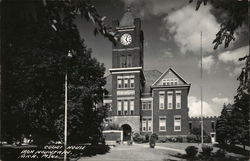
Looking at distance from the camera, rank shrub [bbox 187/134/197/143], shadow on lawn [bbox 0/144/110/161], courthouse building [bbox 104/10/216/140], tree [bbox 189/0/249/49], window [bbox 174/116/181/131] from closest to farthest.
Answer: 1. tree [bbox 189/0/249/49]
2. shadow on lawn [bbox 0/144/110/161]
3. shrub [bbox 187/134/197/143]
4. window [bbox 174/116/181/131]
5. courthouse building [bbox 104/10/216/140]

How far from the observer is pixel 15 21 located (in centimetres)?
760

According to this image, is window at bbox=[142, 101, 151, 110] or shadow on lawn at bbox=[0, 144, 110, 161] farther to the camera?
window at bbox=[142, 101, 151, 110]

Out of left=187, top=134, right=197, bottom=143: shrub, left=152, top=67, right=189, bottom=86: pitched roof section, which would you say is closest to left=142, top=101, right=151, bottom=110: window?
left=152, top=67, right=189, bottom=86: pitched roof section

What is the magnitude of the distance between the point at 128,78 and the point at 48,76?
3070cm

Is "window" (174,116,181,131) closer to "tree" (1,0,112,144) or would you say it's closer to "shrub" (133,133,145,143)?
"shrub" (133,133,145,143)

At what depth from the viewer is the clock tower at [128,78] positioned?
53.2 metres

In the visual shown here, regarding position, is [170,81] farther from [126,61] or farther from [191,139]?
[191,139]

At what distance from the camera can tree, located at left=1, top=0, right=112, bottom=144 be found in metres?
7.30

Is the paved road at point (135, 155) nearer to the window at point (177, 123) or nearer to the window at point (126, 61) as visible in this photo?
the window at point (177, 123)

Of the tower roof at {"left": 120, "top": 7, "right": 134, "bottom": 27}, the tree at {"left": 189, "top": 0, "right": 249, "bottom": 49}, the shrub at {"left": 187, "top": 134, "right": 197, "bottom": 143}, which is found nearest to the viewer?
the tree at {"left": 189, "top": 0, "right": 249, "bottom": 49}

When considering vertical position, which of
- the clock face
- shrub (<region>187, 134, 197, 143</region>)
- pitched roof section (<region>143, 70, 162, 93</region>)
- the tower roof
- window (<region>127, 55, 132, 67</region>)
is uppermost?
the tower roof

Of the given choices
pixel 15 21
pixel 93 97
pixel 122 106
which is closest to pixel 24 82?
pixel 93 97

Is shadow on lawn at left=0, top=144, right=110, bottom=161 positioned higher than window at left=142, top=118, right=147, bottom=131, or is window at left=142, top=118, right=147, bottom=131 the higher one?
window at left=142, top=118, right=147, bottom=131

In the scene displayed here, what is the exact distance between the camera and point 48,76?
2384 centimetres
